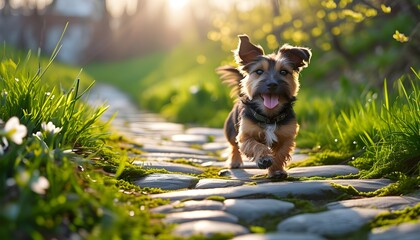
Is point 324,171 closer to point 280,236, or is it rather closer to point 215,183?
point 215,183

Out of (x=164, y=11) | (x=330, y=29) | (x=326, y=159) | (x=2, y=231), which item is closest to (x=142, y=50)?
(x=164, y=11)

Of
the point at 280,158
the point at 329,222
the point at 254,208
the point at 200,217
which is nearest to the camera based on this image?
the point at 329,222

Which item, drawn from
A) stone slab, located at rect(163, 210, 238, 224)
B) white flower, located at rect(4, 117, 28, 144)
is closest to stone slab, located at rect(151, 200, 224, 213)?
stone slab, located at rect(163, 210, 238, 224)

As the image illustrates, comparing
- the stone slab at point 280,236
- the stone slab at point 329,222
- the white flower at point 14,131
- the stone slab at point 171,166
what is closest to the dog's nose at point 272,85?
the stone slab at point 171,166

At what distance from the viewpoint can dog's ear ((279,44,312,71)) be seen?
505 centimetres

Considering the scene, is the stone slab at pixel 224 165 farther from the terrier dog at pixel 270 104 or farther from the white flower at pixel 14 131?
the white flower at pixel 14 131

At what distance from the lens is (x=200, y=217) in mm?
3186

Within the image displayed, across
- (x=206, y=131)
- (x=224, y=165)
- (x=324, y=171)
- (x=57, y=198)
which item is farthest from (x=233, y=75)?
(x=57, y=198)

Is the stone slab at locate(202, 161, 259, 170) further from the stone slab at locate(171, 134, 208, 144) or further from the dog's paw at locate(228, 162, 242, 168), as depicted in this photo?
the stone slab at locate(171, 134, 208, 144)

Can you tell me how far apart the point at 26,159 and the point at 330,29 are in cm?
776

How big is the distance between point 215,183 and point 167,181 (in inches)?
14.5

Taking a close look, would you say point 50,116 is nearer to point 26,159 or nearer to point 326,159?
point 26,159

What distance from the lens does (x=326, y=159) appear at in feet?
17.9

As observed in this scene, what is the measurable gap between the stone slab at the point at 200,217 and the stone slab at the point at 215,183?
37.7 inches
